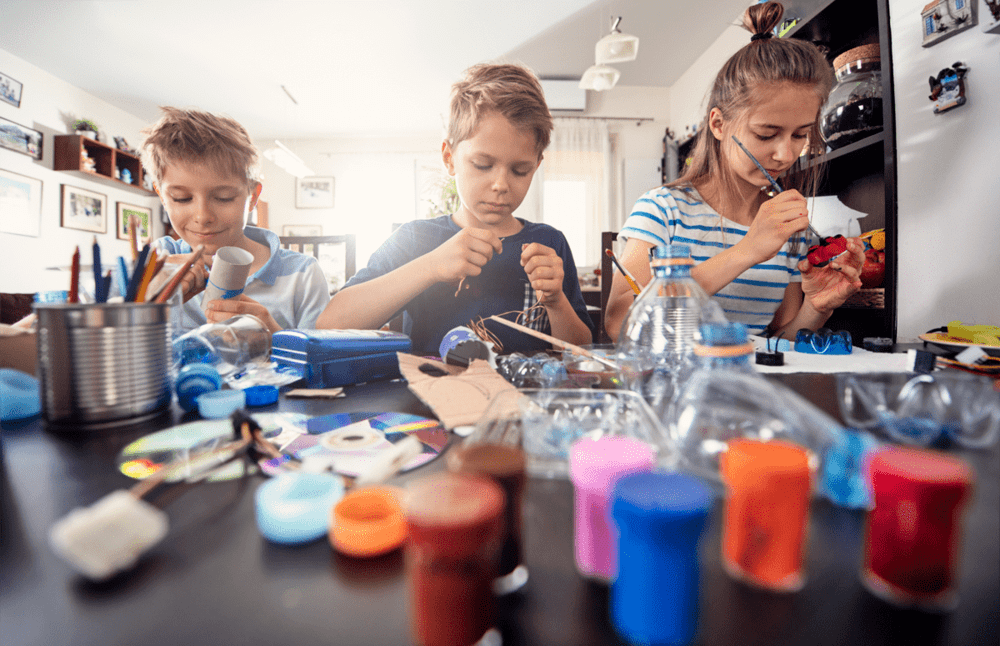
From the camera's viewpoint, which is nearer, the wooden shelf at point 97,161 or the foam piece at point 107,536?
the foam piece at point 107,536

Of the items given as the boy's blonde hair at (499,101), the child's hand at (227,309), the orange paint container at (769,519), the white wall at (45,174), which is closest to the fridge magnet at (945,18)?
the boy's blonde hair at (499,101)

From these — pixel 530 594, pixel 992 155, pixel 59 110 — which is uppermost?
pixel 59 110

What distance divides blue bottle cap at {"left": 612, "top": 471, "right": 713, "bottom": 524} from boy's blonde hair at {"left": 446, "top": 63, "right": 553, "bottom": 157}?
0.95 m

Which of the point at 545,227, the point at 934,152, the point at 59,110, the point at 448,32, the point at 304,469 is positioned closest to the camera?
the point at 304,469

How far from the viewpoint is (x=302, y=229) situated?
16.7 feet

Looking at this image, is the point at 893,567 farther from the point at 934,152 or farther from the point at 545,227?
the point at 934,152

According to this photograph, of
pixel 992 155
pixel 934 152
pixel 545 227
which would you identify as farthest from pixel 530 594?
pixel 934 152

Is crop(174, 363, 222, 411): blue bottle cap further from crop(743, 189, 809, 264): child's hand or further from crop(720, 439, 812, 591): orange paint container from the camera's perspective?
crop(743, 189, 809, 264): child's hand

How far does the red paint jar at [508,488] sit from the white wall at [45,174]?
3.98 metres

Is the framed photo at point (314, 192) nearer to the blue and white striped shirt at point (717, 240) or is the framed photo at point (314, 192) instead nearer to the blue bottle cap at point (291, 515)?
the blue and white striped shirt at point (717, 240)

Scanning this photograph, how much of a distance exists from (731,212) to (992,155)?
1.86 ft


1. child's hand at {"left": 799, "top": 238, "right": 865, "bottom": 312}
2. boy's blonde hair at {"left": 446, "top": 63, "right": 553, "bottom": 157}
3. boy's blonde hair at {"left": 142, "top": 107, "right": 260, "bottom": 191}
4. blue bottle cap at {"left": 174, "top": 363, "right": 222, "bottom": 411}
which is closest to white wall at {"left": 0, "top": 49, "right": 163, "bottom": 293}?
boy's blonde hair at {"left": 142, "top": 107, "right": 260, "bottom": 191}

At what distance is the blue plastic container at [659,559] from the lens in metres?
0.16

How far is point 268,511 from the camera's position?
231 mm
